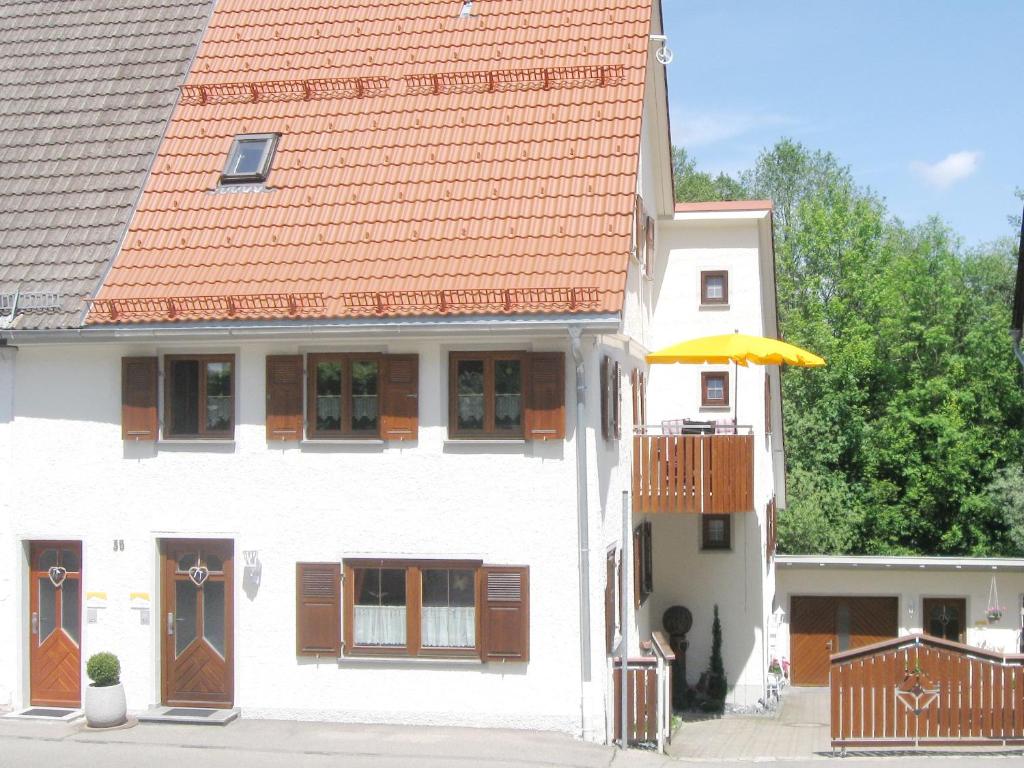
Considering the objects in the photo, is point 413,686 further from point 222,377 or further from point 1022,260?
point 1022,260

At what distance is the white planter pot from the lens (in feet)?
50.0

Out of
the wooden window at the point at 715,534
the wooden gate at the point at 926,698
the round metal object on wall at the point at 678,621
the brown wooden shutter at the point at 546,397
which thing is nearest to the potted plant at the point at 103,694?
the brown wooden shutter at the point at 546,397

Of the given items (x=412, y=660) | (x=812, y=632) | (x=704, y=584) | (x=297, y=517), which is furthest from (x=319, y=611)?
(x=812, y=632)

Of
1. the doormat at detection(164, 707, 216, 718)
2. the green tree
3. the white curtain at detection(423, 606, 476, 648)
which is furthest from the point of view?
the green tree

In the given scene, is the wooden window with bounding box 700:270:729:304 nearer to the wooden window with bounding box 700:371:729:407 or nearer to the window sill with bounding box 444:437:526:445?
the wooden window with bounding box 700:371:729:407

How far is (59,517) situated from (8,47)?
8.27 m

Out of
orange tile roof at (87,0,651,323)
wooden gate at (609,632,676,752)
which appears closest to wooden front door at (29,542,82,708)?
orange tile roof at (87,0,651,323)

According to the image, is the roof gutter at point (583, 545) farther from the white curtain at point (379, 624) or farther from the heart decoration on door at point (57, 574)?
the heart decoration on door at point (57, 574)

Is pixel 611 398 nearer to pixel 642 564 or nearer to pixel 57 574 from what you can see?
pixel 642 564

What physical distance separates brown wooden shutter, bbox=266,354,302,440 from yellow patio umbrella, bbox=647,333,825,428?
6111 millimetres

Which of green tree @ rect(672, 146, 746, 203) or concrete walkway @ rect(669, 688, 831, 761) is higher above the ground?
green tree @ rect(672, 146, 746, 203)

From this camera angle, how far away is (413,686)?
15.3 metres

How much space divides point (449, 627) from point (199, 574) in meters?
3.14

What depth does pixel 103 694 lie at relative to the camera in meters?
15.3
